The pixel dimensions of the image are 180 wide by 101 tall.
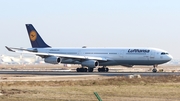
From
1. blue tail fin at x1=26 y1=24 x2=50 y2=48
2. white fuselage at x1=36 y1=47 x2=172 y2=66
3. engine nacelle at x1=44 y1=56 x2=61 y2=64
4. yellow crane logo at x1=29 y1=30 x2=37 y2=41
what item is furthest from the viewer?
yellow crane logo at x1=29 y1=30 x2=37 y2=41

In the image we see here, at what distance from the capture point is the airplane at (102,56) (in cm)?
7094

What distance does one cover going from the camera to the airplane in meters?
70.9

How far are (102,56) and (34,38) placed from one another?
14.1 m

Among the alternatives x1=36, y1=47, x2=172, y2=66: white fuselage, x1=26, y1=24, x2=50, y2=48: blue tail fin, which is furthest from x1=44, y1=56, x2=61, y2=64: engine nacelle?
x1=26, y1=24, x2=50, y2=48: blue tail fin

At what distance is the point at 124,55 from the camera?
72375 millimetres

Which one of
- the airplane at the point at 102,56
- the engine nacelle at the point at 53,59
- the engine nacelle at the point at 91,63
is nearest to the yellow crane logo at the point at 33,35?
the airplane at the point at 102,56

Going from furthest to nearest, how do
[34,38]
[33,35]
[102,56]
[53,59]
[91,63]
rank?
1. [33,35]
2. [34,38]
3. [102,56]
4. [91,63]
5. [53,59]

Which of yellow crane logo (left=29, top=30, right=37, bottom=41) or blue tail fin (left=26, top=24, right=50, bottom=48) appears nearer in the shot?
blue tail fin (left=26, top=24, right=50, bottom=48)

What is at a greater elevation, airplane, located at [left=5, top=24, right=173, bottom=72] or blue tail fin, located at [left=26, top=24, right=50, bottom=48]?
blue tail fin, located at [left=26, top=24, right=50, bottom=48]

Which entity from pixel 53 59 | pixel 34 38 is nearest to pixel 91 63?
pixel 53 59

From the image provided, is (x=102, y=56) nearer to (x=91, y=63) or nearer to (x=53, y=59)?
(x=91, y=63)

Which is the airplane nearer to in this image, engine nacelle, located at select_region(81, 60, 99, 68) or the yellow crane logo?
engine nacelle, located at select_region(81, 60, 99, 68)

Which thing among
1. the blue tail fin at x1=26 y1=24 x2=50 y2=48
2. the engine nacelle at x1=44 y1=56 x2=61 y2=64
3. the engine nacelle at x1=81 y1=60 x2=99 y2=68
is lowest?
the engine nacelle at x1=81 y1=60 x2=99 y2=68

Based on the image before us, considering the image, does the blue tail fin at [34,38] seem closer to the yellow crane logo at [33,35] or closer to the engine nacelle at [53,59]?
the yellow crane logo at [33,35]
